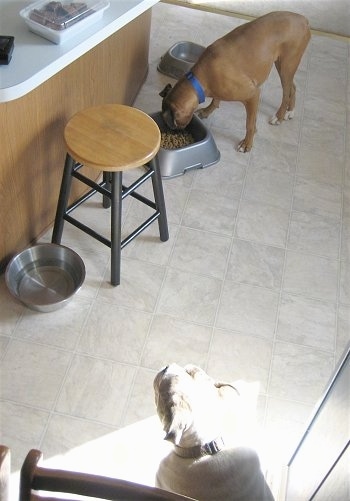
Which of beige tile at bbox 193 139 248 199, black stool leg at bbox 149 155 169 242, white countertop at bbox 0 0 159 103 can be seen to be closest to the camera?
white countertop at bbox 0 0 159 103

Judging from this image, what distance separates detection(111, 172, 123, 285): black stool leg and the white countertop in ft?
1.46

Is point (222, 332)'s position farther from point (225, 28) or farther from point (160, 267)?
point (225, 28)

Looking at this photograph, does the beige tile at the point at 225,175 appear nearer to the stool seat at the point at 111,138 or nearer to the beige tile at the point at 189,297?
the beige tile at the point at 189,297

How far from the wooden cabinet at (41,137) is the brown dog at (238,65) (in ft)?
1.13

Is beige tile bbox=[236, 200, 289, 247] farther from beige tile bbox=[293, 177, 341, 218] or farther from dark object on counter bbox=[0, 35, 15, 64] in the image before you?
dark object on counter bbox=[0, 35, 15, 64]

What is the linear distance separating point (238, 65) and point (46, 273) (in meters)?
1.40

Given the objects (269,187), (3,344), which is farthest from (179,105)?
(3,344)

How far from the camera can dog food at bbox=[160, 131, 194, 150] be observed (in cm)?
297

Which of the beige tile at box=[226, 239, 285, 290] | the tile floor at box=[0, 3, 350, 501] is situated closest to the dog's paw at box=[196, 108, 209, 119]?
the tile floor at box=[0, 3, 350, 501]

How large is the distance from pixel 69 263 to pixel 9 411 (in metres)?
0.66

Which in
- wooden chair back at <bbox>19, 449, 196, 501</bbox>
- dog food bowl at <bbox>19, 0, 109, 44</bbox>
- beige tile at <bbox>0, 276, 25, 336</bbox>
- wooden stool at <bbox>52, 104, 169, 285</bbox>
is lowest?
beige tile at <bbox>0, 276, 25, 336</bbox>

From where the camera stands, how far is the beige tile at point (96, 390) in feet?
6.74

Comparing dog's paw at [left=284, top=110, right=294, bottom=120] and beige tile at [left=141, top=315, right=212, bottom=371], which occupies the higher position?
dog's paw at [left=284, top=110, right=294, bottom=120]

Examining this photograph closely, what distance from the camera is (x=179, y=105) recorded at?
2857mm
